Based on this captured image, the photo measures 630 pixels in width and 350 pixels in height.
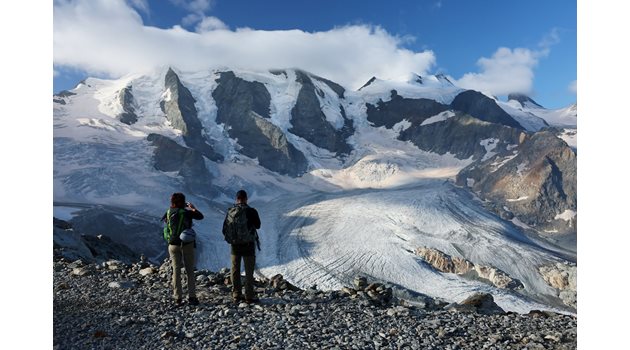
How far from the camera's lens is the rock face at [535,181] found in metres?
91.9

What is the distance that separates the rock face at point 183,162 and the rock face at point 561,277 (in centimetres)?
5587

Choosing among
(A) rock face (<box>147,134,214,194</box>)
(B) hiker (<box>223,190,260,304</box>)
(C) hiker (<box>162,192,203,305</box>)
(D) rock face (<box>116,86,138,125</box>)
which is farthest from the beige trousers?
(D) rock face (<box>116,86,138,125</box>)

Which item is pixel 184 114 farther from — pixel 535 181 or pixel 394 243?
pixel 394 243

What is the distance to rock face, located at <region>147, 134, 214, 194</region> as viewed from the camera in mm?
89312

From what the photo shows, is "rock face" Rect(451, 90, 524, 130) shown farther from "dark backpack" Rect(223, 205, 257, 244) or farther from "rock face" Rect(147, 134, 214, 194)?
"dark backpack" Rect(223, 205, 257, 244)

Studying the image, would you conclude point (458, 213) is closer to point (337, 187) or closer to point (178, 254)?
point (337, 187)

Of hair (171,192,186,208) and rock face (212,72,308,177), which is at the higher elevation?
rock face (212,72,308,177)

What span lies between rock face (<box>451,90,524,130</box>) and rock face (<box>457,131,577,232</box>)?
140 ft

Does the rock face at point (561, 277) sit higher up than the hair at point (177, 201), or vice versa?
the hair at point (177, 201)

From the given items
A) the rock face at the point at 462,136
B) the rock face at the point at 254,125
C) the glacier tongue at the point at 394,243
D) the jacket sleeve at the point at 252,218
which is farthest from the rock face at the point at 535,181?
the jacket sleeve at the point at 252,218

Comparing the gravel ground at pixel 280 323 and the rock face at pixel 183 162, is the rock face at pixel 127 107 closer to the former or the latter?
the rock face at pixel 183 162
